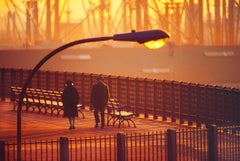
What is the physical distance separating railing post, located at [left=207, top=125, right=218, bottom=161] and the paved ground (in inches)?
218

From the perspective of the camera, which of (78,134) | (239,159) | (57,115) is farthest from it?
(57,115)

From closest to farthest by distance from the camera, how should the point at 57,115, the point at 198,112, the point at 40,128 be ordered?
the point at 40,128 < the point at 198,112 < the point at 57,115

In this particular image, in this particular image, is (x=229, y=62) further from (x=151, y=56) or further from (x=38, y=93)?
(x=38, y=93)

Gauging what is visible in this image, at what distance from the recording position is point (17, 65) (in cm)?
8144

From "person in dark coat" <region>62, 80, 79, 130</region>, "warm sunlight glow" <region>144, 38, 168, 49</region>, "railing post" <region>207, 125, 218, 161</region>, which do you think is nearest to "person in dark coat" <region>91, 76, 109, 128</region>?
"person in dark coat" <region>62, 80, 79, 130</region>

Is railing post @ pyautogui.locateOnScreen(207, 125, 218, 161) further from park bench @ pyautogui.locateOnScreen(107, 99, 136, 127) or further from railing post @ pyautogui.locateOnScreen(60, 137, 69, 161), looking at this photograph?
park bench @ pyautogui.locateOnScreen(107, 99, 136, 127)

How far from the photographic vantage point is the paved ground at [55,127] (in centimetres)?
2219

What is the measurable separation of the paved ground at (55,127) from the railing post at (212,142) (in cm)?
555

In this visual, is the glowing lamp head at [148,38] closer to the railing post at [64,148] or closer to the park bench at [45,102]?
the railing post at [64,148]

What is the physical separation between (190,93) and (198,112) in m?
0.75

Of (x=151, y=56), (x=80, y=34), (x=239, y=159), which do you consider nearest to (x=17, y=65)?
(x=151, y=56)

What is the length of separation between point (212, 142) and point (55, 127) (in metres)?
7.91

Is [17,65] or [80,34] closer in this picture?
[17,65]

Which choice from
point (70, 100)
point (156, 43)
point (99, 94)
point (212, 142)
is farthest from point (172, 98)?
point (156, 43)
